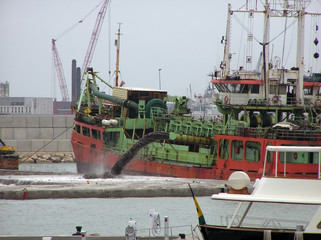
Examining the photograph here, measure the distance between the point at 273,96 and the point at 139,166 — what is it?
497 inches

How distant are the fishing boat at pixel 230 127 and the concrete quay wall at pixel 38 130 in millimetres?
32681

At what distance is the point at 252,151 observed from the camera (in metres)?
49.7

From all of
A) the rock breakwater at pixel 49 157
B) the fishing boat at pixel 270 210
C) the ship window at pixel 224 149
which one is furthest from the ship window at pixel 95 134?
the fishing boat at pixel 270 210

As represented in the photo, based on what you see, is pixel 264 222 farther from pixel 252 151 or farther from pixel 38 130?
pixel 38 130

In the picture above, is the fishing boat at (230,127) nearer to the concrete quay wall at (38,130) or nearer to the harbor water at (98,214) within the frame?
the harbor water at (98,214)

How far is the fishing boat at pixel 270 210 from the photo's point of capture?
71.9ft

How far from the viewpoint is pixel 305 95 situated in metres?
54.0

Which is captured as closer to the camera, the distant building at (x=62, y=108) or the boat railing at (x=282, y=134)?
the boat railing at (x=282, y=134)

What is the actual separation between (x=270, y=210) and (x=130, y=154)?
3493 centimetres

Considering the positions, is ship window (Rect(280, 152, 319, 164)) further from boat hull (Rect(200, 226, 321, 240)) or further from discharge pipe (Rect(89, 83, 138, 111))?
boat hull (Rect(200, 226, 321, 240))

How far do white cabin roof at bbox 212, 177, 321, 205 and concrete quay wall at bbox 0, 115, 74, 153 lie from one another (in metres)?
73.3

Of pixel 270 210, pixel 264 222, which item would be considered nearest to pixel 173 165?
pixel 270 210

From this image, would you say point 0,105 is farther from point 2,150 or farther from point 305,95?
point 305,95

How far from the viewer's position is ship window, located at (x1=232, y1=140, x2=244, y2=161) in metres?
50.2
